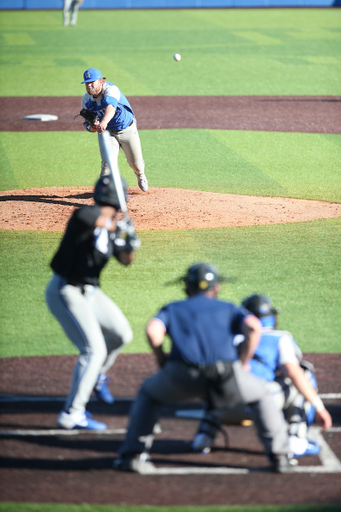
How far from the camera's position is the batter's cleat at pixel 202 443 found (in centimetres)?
453

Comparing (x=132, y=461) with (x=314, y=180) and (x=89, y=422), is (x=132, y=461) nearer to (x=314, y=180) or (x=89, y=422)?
(x=89, y=422)

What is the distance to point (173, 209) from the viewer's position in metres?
10.5

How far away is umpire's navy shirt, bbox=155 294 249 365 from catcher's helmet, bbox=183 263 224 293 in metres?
0.12

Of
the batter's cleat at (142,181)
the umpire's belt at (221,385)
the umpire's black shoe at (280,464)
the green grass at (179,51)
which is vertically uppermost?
the umpire's belt at (221,385)

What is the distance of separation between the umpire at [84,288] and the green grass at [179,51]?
16.9 metres

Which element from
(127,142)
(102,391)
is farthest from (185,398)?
(127,142)


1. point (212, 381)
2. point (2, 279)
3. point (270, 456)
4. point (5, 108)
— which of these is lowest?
point (5, 108)

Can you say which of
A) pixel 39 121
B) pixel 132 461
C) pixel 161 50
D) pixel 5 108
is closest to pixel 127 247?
pixel 132 461

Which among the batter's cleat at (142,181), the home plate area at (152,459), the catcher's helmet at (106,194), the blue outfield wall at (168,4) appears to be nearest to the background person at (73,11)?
the blue outfield wall at (168,4)

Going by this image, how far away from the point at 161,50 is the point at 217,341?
26.8 metres

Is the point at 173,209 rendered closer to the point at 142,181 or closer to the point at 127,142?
the point at 142,181

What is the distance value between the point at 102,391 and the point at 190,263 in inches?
132

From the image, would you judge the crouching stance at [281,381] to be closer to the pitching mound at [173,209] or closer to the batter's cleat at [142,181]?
the pitching mound at [173,209]

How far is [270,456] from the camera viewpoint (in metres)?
4.28
